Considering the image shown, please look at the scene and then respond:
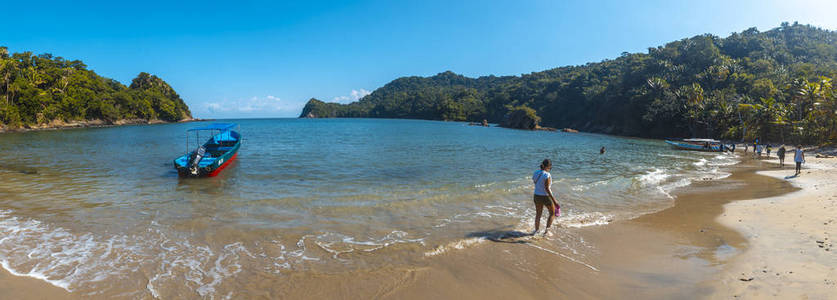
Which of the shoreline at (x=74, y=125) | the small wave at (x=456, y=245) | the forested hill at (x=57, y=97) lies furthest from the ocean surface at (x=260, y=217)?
the forested hill at (x=57, y=97)

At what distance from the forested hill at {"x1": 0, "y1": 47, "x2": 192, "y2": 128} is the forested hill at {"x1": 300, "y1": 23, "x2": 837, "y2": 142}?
103402mm

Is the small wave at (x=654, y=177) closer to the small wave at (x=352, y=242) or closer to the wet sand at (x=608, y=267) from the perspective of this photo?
the wet sand at (x=608, y=267)

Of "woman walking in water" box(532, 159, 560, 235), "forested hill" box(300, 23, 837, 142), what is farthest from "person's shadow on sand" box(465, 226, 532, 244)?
"forested hill" box(300, 23, 837, 142)

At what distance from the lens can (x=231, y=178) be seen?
17.5 meters

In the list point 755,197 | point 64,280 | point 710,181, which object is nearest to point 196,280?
point 64,280

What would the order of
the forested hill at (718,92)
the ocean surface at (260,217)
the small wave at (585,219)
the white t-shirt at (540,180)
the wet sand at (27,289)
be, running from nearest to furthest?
the wet sand at (27,289)
the ocean surface at (260,217)
the white t-shirt at (540,180)
the small wave at (585,219)
the forested hill at (718,92)

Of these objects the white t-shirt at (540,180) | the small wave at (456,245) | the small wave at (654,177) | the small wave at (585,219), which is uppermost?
the white t-shirt at (540,180)

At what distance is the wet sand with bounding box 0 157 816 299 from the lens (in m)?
5.80

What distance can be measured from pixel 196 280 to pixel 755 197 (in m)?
17.6

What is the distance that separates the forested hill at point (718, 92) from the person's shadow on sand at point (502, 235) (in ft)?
128

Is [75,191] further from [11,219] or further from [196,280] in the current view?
[196,280]

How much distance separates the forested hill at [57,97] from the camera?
59281 millimetres

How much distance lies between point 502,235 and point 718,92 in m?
65.3

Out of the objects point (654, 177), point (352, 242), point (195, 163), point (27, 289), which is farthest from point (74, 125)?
point (654, 177)
